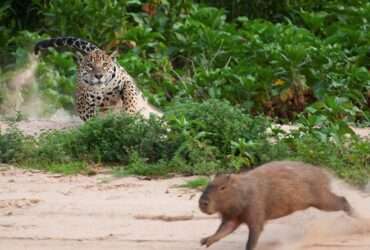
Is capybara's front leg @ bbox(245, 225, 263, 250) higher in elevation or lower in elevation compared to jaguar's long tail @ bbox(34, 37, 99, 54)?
higher

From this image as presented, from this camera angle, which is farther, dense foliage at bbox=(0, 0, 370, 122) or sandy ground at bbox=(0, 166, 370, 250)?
dense foliage at bbox=(0, 0, 370, 122)

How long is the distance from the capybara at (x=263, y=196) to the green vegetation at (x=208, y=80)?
6.12 feet

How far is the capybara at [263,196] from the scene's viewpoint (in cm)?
715

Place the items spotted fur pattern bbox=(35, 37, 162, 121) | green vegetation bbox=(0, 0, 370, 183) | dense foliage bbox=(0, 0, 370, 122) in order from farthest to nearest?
dense foliage bbox=(0, 0, 370, 122)
spotted fur pattern bbox=(35, 37, 162, 121)
green vegetation bbox=(0, 0, 370, 183)

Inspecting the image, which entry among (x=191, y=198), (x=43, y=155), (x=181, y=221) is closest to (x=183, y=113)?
(x=43, y=155)

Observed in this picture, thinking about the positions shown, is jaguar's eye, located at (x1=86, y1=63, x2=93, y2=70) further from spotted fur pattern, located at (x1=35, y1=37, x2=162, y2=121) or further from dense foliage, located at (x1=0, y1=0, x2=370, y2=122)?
dense foliage, located at (x1=0, y1=0, x2=370, y2=122)

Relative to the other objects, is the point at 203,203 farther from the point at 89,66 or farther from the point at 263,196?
the point at 89,66

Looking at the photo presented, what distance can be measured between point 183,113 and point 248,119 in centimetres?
67

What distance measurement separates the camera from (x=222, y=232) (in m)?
7.17

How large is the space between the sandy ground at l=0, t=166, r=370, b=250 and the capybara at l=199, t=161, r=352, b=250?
0.19m

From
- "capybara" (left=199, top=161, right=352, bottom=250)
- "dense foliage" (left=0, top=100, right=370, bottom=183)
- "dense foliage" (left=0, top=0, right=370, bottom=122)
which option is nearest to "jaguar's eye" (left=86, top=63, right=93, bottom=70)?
"dense foliage" (left=0, top=0, right=370, bottom=122)

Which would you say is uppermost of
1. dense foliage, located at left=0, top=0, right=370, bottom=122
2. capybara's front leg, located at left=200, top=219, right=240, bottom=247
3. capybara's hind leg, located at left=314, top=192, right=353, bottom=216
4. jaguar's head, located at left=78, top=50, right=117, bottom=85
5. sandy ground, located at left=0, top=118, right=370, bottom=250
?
capybara's front leg, located at left=200, top=219, right=240, bottom=247

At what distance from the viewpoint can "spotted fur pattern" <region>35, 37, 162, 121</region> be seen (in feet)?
45.0

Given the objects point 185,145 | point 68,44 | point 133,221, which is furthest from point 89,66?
point 133,221
